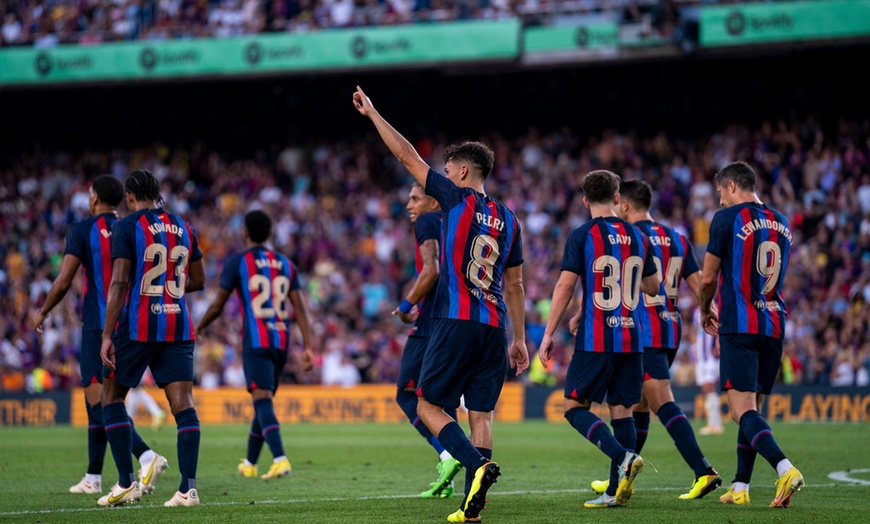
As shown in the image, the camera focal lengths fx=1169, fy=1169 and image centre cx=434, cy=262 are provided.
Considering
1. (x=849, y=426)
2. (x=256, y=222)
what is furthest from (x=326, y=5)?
(x=256, y=222)

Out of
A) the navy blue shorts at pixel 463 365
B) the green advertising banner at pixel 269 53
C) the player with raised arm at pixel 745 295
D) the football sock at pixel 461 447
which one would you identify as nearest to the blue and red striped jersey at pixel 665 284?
the player with raised arm at pixel 745 295

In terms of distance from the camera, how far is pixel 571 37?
27031mm

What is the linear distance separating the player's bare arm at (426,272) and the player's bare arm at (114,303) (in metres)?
2.37

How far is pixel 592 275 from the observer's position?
29.2 ft

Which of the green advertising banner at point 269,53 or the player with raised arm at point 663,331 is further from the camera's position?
the green advertising banner at point 269,53

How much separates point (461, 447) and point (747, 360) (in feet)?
8.87

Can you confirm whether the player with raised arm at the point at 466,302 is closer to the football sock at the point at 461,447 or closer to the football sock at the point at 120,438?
the football sock at the point at 461,447

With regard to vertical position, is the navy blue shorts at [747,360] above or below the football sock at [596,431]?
above

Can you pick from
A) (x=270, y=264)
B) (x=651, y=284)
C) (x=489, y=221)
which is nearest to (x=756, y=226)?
(x=651, y=284)

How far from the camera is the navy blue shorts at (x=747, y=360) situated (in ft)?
29.6

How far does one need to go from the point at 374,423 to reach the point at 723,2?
1217 centimetres

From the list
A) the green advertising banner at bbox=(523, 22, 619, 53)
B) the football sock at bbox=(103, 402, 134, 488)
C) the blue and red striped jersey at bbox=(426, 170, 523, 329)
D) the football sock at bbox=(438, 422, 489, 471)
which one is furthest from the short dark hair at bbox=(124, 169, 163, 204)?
the green advertising banner at bbox=(523, 22, 619, 53)

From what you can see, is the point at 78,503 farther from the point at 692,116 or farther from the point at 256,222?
the point at 692,116

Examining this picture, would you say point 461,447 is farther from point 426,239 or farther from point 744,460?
point 426,239
